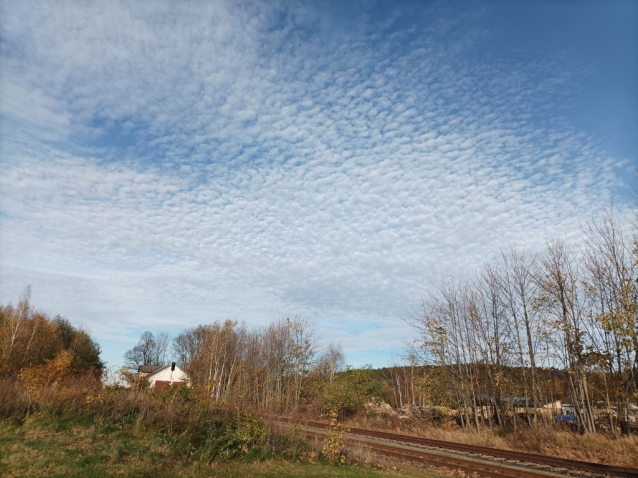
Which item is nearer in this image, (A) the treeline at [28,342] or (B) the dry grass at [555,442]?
(B) the dry grass at [555,442]

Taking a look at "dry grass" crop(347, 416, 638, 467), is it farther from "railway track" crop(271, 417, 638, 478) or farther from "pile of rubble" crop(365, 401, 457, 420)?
"railway track" crop(271, 417, 638, 478)

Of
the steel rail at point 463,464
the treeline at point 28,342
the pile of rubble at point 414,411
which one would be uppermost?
the treeline at point 28,342

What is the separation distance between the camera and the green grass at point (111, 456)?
7926 millimetres

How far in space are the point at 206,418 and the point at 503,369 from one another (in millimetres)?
19008

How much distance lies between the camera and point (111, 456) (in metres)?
8.81

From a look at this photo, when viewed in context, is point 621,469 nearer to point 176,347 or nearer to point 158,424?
point 158,424

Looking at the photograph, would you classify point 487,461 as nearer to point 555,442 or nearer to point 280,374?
point 555,442

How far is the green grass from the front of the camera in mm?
7926

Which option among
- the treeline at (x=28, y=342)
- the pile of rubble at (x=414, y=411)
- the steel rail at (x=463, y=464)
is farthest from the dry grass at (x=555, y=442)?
the treeline at (x=28, y=342)

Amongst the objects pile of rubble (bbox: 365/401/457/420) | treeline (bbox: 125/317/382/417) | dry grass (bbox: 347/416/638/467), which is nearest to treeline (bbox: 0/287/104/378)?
treeline (bbox: 125/317/382/417)

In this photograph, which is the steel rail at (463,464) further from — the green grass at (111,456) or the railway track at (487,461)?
the green grass at (111,456)

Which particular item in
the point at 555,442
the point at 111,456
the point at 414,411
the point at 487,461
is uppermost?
the point at 111,456

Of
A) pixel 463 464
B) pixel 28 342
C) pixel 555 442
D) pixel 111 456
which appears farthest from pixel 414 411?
pixel 28 342

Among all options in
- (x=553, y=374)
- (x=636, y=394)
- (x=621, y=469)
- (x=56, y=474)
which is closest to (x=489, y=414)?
(x=553, y=374)
